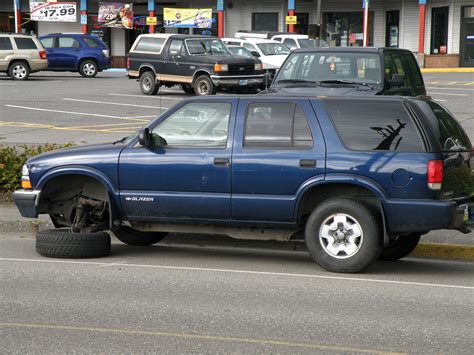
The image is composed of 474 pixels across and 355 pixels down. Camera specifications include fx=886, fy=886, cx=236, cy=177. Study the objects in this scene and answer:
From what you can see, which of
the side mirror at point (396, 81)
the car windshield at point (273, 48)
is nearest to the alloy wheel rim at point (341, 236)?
the side mirror at point (396, 81)

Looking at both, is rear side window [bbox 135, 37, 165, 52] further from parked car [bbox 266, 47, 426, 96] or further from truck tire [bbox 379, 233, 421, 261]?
truck tire [bbox 379, 233, 421, 261]

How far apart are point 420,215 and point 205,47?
20.5m

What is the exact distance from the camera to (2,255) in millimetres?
9438

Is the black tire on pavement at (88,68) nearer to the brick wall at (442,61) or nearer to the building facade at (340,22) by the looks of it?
the building facade at (340,22)

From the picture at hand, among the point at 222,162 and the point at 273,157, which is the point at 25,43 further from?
the point at 273,157

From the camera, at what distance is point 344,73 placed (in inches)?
552

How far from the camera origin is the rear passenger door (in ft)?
27.9

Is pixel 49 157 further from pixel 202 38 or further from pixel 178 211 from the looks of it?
pixel 202 38

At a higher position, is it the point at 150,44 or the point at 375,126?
the point at 150,44

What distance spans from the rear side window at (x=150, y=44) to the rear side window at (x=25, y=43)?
6.58 m

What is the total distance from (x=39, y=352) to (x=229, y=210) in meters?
3.17

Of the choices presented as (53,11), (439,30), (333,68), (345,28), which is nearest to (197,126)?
(333,68)

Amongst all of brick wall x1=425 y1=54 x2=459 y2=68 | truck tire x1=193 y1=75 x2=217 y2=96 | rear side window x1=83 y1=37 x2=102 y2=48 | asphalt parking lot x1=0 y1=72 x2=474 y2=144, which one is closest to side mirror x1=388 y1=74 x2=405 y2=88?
asphalt parking lot x1=0 y1=72 x2=474 y2=144

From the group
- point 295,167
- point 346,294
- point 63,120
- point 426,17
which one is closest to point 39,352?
point 346,294
